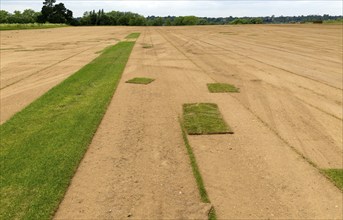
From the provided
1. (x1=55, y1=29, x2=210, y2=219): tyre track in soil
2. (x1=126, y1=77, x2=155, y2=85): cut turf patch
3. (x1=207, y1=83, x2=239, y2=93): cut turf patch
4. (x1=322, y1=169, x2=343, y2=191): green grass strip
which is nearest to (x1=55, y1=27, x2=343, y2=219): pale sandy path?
(x1=55, y1=29, x2=210, y2=219): tyre track in soil

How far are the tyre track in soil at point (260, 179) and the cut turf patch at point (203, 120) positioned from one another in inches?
13.1

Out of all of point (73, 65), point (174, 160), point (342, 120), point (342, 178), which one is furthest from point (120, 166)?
point (73, 65)

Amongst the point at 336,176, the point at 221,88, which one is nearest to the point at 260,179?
→ the point at 336,176

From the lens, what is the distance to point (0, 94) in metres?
13.4

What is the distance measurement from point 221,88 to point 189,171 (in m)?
7.57

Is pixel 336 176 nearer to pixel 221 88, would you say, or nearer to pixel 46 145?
pixel 46 145

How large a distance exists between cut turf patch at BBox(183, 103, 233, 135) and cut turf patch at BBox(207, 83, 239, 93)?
6.90 ft

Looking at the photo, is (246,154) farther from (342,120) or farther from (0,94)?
(0,94)

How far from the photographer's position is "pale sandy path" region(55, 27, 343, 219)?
5656 millimetres

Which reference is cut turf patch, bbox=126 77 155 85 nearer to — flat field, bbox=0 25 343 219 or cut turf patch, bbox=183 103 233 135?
flat field, bbox=0 25 343 219

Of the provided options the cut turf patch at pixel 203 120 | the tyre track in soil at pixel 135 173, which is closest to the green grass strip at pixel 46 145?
the tyre track in soil at pixel 135 173

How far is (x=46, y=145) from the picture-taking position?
26.7 feet

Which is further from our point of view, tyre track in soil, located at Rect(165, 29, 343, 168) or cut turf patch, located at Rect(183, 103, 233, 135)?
cut turf patch, located at Rect(183, 103, 233, 135)

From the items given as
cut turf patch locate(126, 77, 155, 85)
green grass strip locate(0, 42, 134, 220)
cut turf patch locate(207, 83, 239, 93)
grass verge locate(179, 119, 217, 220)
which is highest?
cut turf patch locate(126, 77, 155, 85)
